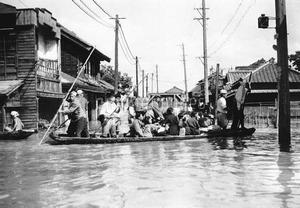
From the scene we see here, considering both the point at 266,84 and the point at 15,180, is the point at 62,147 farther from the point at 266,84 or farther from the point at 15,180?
the point at 266,84

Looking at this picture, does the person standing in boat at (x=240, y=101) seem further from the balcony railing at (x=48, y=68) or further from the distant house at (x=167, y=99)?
the distant house at (x=167, y=99)

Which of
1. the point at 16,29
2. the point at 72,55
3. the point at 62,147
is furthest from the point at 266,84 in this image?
the point at 62,147

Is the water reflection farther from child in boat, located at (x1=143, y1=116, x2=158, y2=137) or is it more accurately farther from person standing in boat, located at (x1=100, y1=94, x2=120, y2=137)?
person standing in boat, located at (x1=100, y1=94, x2=120, y2=137)

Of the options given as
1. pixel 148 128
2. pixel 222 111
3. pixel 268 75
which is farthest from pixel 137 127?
pixel 268 75

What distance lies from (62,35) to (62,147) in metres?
12.5

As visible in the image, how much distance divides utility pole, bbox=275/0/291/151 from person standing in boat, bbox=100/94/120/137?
6042 millimetres

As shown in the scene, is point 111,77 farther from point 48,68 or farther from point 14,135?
point 14,135

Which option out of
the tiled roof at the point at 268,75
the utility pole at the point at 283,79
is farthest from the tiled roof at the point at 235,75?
the utility pole at the point at 283,79

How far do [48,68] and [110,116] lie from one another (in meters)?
8.58

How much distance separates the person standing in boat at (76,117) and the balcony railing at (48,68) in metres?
7.12

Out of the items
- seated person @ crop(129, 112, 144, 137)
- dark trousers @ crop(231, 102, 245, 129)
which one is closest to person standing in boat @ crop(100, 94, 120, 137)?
seated person @ crop(129, 112, 144, 137)

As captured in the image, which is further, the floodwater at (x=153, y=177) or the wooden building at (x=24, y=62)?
the wooden building at (x=24, y=62)

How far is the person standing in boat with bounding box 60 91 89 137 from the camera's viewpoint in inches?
561

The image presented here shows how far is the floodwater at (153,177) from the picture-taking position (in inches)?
233
